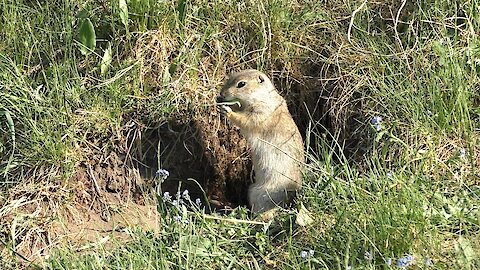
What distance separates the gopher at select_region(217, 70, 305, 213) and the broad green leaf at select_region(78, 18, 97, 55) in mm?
817

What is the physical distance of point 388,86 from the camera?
15.3ft

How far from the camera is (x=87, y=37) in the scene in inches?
187

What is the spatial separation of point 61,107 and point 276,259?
163 cm

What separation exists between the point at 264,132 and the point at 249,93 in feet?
0.85

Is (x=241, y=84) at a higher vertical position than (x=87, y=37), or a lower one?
lower

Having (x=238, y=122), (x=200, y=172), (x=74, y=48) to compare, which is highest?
(x=74, y=48)

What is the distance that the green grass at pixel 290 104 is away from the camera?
350 cm

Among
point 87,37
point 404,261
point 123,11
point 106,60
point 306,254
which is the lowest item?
point 306,254

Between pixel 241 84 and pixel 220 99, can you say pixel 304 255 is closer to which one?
pixel 241 84

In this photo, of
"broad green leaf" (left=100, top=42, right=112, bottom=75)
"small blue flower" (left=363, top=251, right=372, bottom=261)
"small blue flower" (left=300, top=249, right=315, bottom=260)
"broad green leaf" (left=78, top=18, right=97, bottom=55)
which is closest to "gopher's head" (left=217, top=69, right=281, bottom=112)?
"broad green leaf" (left=100, top=42, right=112, bottom=75)

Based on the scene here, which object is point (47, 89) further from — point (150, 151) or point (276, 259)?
point (276, 259)

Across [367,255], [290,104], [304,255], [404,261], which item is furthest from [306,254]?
[290,104]

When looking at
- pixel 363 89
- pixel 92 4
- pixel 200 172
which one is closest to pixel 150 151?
pixel 200 172

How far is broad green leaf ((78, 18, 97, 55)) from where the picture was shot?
471 cm
